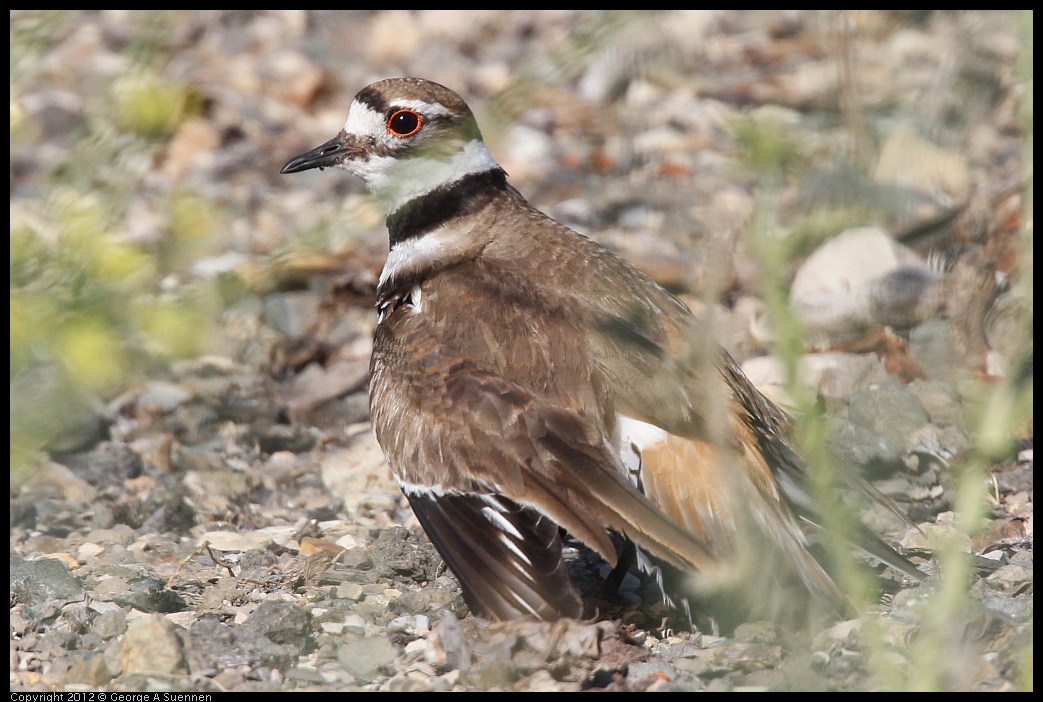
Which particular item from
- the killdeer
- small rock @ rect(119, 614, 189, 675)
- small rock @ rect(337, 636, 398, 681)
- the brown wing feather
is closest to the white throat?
the killdeer

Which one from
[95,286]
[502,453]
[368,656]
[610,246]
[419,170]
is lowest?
[368,656]

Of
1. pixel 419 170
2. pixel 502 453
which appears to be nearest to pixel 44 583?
pixel 502 453

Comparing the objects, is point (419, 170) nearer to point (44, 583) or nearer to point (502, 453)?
point (502, 453)

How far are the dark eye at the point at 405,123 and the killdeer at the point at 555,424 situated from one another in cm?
15

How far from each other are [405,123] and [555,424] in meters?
1.63

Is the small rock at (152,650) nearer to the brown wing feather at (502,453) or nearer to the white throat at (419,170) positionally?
the brown wing feather at (502,453)

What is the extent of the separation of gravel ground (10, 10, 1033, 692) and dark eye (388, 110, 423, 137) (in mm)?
402

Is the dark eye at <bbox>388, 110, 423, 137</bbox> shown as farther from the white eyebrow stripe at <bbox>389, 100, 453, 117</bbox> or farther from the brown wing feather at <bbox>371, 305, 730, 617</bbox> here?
the brown wing feather at <bbox>371, 305, 730, 617</bbox>

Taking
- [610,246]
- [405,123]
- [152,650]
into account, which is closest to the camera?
[152,650]

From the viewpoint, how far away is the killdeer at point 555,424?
346 cm

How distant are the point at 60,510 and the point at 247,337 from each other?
1.55m

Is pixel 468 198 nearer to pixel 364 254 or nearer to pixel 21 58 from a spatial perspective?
pixel 364 254

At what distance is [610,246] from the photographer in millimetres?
6246
